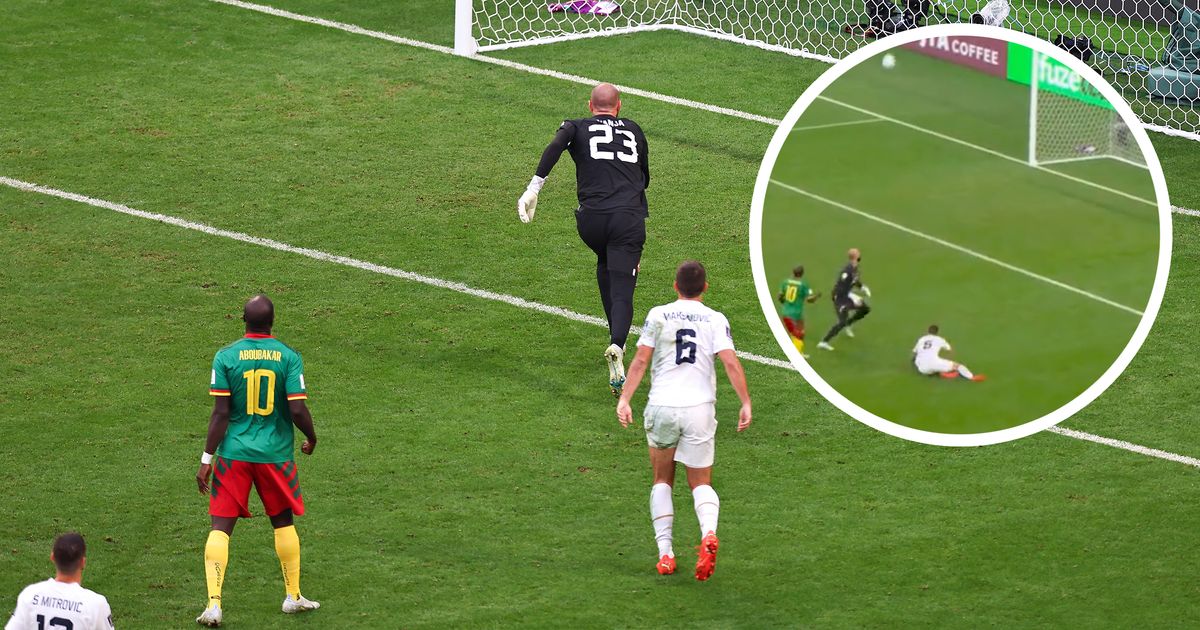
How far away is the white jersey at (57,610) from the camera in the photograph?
283 inches

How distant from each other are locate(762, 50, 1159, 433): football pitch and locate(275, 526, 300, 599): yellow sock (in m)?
Result: 2.89

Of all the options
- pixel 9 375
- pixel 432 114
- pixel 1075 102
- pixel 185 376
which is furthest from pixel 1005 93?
pixel 432 114

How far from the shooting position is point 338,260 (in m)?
13.3

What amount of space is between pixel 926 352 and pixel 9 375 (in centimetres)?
691

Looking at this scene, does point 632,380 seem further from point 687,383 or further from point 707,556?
point 707,556

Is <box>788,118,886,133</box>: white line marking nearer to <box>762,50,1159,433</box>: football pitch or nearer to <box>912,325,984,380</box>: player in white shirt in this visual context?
<box>762,50,1159,433</box>: football pitch

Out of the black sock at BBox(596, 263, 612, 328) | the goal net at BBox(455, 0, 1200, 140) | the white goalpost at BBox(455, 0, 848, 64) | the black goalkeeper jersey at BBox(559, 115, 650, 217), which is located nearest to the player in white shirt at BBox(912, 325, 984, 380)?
the black goalkeeper jersey at BBox(559, 115, 650, 217)

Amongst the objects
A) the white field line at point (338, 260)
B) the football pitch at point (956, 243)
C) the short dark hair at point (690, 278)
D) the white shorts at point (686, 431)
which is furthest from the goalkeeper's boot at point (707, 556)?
the white field line at point (338, 260)

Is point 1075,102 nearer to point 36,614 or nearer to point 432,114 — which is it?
point 36,614

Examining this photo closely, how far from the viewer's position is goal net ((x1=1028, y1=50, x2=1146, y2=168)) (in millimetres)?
6984

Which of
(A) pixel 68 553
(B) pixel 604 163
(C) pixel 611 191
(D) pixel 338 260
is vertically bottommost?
(D) pixel 338 260

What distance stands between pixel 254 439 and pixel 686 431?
7.14ft

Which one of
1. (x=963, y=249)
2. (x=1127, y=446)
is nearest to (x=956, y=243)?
(x=963, y=249)

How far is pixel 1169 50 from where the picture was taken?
1706 cm
